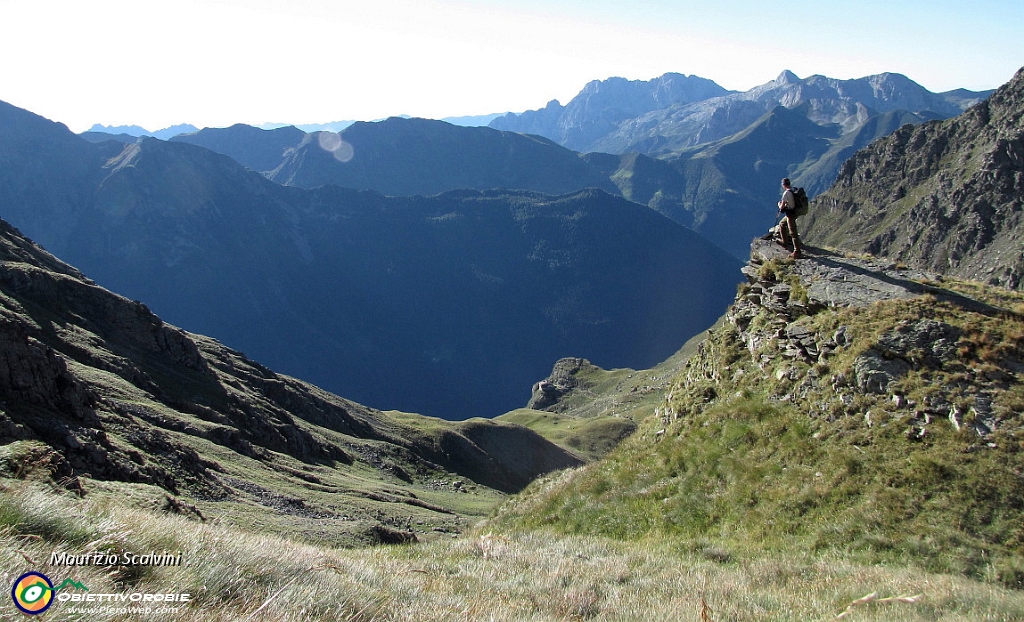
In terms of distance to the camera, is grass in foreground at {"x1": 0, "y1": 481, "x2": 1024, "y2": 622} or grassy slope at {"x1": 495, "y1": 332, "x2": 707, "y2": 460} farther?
grassy slope at {"x1": 495, "y1": 332, "x2": 707, "y2": 460}

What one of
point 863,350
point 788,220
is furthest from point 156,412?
point 863,350

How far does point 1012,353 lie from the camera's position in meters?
14.5

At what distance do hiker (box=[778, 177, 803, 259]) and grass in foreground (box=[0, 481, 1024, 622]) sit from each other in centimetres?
1240

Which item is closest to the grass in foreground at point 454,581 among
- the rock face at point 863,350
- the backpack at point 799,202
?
the rock face at point 863,350

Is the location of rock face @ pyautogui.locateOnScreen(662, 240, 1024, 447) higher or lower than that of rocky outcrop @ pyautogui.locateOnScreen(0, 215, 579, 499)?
higher

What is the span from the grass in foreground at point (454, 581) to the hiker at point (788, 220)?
488 inches

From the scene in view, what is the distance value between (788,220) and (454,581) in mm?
17391

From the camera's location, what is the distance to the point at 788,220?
70.9 ft

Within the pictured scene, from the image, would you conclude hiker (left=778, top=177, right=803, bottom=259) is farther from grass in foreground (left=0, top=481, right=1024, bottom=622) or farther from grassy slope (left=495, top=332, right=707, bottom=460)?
grassy slope (left=495, top=332, right=707, bottom=460)

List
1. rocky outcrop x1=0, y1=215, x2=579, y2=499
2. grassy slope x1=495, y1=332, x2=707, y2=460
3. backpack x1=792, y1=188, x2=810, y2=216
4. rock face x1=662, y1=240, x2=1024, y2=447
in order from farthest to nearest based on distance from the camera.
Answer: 1. grassy slope x1=495, y1=332, x2=707, y2=460
2. rocky outcrop x1=0, y1=215, x2=579, y2=499
3. backpack x1=792, y1=188, x2=810, y2=216
4. rock face x1=662, y1=240, x2=1024, y2=447

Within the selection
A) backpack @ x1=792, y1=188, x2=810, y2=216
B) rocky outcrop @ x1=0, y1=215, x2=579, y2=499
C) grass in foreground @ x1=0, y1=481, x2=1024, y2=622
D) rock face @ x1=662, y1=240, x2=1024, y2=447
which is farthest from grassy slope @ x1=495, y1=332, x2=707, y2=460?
grass in foreground @ x1=0, y1=481, x2=1024, y2=622

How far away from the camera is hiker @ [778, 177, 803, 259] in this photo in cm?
2080

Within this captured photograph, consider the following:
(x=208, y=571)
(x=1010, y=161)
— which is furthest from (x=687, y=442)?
(x=1010, y=161)

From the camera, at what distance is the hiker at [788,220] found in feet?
68.2
